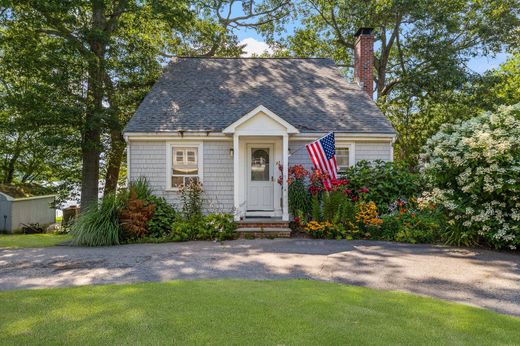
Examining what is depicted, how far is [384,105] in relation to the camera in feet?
71.8

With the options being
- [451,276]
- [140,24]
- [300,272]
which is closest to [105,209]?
[300,272]

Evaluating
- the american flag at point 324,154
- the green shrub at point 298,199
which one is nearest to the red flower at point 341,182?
the american flag at point 324,154

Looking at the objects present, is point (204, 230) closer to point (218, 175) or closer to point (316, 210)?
point (218, 175)

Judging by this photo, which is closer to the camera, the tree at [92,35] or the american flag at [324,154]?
the american flag at [324,154]

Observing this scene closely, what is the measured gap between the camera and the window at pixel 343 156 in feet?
38.3

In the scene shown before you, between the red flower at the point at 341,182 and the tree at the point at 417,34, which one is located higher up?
the tree at the point at 417,34

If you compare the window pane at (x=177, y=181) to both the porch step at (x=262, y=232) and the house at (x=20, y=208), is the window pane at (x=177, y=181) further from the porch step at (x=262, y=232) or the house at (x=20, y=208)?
the house at (x=20, y=208)

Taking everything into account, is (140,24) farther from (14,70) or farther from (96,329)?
(96,329)

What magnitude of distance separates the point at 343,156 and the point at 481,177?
4.99 m

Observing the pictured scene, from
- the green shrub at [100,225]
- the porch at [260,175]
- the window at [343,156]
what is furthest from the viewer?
the window at [343,156]

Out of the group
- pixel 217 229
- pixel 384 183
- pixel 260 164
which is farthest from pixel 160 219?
pixel 384 183

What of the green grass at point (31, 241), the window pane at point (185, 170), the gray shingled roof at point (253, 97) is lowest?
the green grass at point (31, 241)

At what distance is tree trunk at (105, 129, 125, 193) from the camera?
15016 millimetres

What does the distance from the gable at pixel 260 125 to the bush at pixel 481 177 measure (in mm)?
4082
